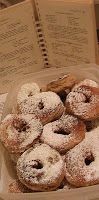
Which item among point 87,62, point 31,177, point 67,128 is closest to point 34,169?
point 31,177

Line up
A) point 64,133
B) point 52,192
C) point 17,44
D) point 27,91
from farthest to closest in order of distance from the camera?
point 17,44
point 27,91
point 64,133
point 52,192

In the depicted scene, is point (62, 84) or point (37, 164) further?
point (62, 84)

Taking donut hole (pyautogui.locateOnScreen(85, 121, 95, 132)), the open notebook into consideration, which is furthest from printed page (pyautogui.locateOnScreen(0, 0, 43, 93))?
donut hole (pyautogui.locateOnScreen(85, 121, 95, 132))

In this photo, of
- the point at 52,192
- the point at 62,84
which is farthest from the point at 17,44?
the point at 52,192

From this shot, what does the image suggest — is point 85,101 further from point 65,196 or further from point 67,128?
point 65,196

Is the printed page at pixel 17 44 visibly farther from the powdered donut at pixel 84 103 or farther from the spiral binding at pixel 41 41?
the powdered donut at pixel 84 103

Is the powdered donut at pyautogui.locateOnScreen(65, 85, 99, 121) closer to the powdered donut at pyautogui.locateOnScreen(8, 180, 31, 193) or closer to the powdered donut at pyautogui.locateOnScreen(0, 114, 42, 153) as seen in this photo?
the powdered donut at pyautogui.locateOnScreen(0, 114, 42, 153)

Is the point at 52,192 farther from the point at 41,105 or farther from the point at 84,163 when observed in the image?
the point at 41,105
